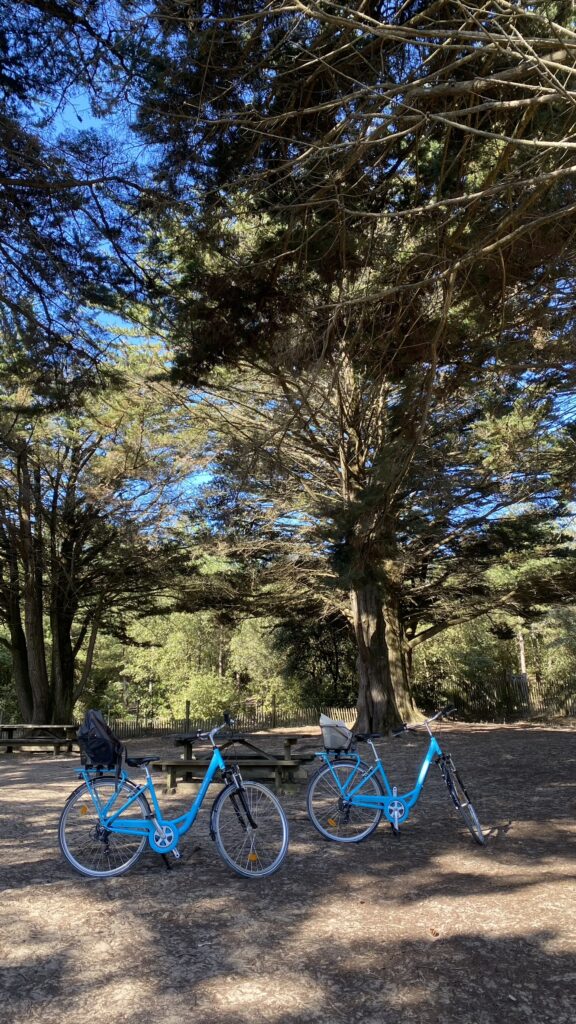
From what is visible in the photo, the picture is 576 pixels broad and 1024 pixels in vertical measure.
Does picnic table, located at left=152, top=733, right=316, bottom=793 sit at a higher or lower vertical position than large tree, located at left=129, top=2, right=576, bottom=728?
lower

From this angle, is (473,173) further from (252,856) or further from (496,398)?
(252,856)

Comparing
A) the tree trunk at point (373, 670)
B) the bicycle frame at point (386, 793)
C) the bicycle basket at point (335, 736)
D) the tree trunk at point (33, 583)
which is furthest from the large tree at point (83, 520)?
the bicycle frame at point (386, 793)

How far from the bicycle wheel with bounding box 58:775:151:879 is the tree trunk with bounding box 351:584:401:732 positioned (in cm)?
1137

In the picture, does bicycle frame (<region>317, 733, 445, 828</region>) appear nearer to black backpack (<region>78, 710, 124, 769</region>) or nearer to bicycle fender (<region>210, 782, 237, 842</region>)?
bicycle fender (<region>210, 782, 237, 842</region>)

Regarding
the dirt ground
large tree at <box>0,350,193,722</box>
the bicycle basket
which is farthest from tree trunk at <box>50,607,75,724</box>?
the bicycle basket

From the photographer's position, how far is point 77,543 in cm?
1883

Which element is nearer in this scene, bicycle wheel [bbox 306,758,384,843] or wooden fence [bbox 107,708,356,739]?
bicycle wheel [bbox 306,758,384,843]

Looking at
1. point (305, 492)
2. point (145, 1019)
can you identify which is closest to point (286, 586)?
point (305, 492)

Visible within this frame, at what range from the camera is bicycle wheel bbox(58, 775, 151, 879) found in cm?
476

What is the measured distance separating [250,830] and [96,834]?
103cm

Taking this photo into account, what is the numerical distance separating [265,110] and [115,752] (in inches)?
216

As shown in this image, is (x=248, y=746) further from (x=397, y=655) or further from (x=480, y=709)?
(x=480, y=709)

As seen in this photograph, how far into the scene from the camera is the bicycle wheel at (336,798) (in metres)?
5.64

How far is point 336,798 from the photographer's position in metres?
5.75
